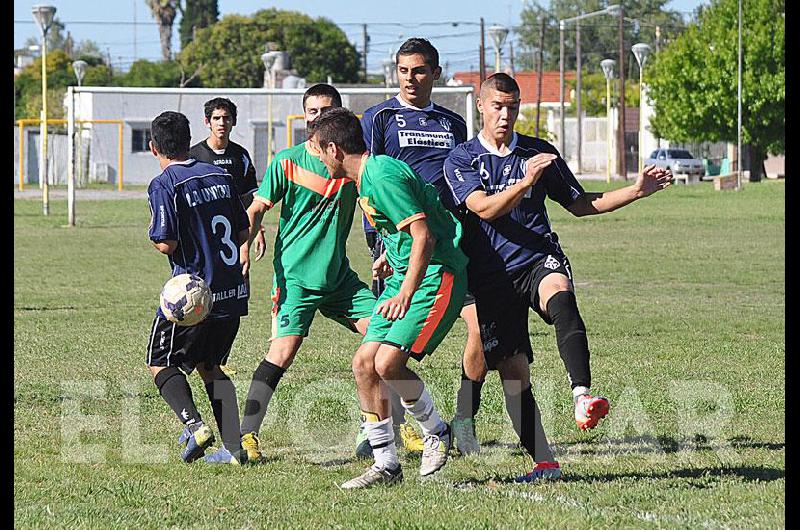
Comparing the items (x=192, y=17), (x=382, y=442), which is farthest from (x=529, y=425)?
(x=192, y=17)

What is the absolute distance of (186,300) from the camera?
6547 mm

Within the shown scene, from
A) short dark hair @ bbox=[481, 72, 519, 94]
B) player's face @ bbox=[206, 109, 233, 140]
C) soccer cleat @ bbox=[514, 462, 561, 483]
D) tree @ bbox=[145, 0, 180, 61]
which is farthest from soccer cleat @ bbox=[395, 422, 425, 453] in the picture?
tree @ bbox=[145, 0, 180, 61]

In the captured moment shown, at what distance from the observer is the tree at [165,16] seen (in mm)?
99250

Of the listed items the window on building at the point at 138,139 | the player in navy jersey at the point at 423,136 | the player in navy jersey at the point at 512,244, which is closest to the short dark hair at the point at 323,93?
the player in navy jersey at the point at 423,136

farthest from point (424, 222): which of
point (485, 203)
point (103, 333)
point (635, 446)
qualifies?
point (103, 333)

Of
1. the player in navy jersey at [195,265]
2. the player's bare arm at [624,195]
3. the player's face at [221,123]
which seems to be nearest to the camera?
the player's bare arm at [624,195]

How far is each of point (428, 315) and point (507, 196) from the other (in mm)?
655

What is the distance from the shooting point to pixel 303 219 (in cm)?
707

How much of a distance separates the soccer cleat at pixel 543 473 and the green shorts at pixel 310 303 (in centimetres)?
139

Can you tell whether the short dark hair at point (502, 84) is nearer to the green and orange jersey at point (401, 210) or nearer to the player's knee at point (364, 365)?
the green and orange jersey at point (401, 210)

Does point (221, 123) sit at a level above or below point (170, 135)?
above

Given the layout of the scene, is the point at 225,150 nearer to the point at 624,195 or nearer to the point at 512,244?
the point at 512,244
